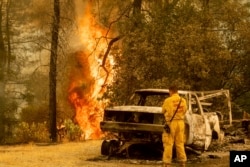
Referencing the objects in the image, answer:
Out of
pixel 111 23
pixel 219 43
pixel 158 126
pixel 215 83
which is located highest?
pixel 111 23

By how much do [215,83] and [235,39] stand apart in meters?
2.51

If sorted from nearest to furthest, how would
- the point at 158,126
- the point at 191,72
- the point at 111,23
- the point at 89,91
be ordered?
1. the point at 158,126
2. the point at 191,72
3. the point at 111,23
4. the point at 89,91

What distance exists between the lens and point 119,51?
25.2 metres

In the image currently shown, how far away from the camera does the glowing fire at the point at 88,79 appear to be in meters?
31.7

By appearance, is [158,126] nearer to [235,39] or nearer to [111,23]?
[235,39]

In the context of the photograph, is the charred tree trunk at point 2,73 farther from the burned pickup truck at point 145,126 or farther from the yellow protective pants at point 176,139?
the yellow protective pants at point 176,139

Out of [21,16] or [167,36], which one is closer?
[167,36]

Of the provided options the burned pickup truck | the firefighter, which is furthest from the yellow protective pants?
the burned pickup truck

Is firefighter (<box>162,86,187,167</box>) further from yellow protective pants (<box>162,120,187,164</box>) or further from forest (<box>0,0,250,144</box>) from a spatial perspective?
forest (<box>0,0,250,144</box>)

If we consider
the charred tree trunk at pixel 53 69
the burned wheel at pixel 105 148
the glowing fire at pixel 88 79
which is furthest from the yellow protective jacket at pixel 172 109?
the glowing fire at pixel 88 79

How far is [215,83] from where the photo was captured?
24.4 m

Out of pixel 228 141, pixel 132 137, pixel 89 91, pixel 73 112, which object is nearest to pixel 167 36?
pixel 228 141

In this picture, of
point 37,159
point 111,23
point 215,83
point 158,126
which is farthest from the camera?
point 111,23

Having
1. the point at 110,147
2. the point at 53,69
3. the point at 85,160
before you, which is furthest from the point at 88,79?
the point at 85,160
